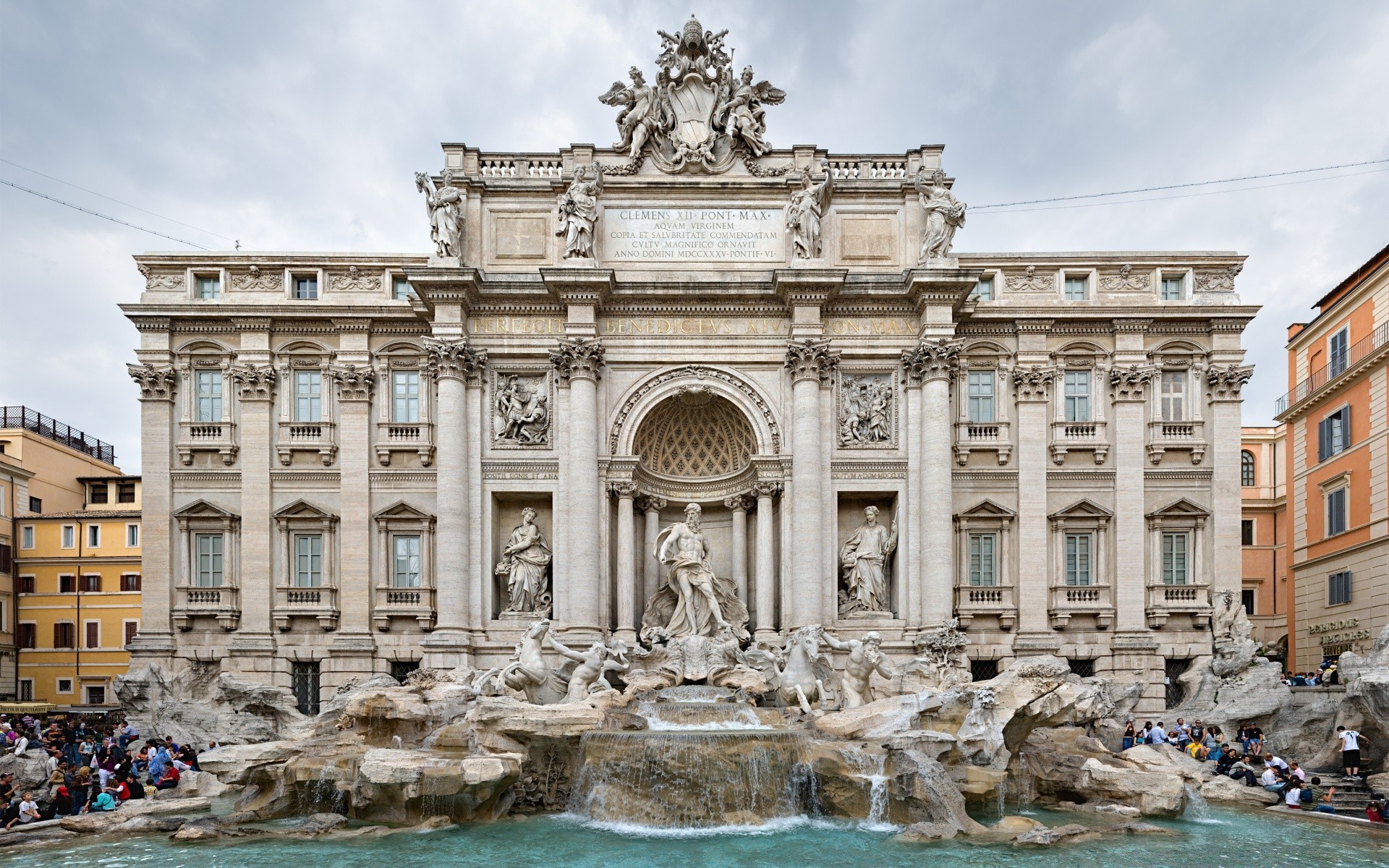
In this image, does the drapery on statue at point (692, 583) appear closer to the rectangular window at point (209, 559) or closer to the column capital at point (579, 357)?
the column capital at point (579, 357)

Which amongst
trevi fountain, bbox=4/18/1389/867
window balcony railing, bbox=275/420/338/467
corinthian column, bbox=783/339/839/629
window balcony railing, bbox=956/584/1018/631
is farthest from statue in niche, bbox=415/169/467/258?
window balcony railing, bbox=956/584/1018/631

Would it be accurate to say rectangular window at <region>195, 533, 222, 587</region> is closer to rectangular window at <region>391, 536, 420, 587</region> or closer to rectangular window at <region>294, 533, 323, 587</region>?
rectangular window at <region>294, 533, 323, 587</region>

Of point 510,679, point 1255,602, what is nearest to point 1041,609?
point 510,679

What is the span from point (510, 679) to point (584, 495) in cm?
566

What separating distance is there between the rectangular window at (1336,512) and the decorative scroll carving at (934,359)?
16194 millimetres

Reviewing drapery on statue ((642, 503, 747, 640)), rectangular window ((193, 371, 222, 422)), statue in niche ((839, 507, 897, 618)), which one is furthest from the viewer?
rectangular window ((193, 371, 222, 422))

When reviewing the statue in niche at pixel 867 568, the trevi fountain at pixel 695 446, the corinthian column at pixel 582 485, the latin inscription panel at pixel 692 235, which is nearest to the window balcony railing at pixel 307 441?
the trevi fountain at pixel 695 446

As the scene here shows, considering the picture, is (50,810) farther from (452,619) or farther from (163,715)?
(452,619)

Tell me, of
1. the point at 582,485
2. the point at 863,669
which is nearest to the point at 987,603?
the point at 863,669

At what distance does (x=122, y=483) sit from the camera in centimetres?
4162

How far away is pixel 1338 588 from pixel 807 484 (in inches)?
787

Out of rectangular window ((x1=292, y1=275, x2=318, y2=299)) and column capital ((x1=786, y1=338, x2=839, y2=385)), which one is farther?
rectangular window ((x1=292, y1=275, x2=318, y2=299))

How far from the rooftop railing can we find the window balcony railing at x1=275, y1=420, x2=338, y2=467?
2130cm

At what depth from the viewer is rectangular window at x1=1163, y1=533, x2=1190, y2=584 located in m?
26.7
